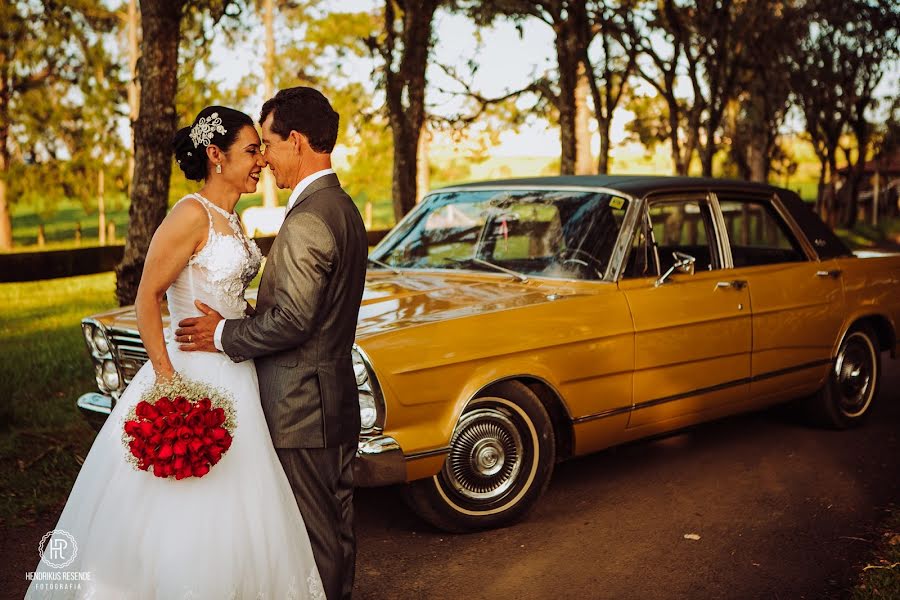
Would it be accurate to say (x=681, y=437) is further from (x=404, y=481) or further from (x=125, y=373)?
(x=125, y=373)

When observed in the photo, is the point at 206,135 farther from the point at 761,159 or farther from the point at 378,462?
the point at 761,159

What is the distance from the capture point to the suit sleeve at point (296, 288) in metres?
3.36

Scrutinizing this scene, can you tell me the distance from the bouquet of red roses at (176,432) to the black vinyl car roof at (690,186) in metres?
3.47

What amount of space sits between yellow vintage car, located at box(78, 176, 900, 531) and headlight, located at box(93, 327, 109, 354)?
1 cm

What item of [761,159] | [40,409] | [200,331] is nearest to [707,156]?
[761,159]

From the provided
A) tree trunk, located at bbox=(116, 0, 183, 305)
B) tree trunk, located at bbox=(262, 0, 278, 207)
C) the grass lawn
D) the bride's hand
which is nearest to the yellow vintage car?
the grass lawn

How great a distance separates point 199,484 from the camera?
3.41 m

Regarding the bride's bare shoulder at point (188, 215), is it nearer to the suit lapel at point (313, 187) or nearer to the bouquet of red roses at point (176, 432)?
the suit lapel at point (313, 187)

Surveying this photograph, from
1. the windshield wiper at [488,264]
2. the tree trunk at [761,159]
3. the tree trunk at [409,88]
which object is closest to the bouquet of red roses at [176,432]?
the windshield wiper at [488,264]

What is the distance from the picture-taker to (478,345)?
198 inches

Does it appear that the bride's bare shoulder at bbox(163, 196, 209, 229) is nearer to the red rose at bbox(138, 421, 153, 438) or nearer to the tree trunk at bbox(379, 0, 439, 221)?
the red rose at bbox(138, 421, 153, 438)

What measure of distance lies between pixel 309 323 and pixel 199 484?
2.05ft

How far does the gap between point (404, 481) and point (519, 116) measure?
79.0 ft

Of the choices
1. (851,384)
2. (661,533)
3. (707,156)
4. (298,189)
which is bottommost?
(661,533)
